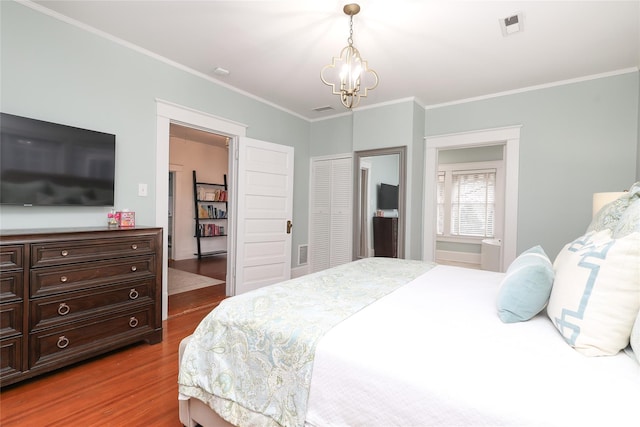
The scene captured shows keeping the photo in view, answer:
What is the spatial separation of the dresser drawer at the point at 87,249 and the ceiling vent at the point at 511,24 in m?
3.24

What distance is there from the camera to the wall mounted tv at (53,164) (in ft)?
6.74

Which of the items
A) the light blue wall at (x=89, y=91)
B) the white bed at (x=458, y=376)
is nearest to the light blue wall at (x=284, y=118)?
the light blue wall at (x=89, y=91)

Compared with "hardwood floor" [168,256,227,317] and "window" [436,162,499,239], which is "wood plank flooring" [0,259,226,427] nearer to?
"hardwood floor" [168,256,227,317]

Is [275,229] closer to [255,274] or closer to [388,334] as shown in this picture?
[255,274]

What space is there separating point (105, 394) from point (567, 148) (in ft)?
15.0

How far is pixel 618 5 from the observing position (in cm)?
210

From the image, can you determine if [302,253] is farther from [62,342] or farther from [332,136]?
[62,342]

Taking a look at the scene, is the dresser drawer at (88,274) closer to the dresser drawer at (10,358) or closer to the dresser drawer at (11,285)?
the dresser drawer at (11,285)

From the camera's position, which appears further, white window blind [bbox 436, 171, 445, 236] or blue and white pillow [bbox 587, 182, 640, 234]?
white window blind [bbox 436, 171, 445, 236]

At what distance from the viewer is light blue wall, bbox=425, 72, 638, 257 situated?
3.04 m

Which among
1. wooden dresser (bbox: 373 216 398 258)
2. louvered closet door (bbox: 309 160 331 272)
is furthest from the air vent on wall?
wooden dresser (bbox: 373 216 398 258)

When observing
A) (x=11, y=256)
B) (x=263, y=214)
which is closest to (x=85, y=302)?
(x=11, y=256)

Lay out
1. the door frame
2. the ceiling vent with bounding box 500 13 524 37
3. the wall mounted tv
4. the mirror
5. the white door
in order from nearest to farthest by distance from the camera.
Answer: the wall mounted tv → the ceiling vent with bounding box 500 13 524 37 → the door frame → the white door → the mirror

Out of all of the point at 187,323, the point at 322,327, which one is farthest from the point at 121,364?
the point at 322,327
